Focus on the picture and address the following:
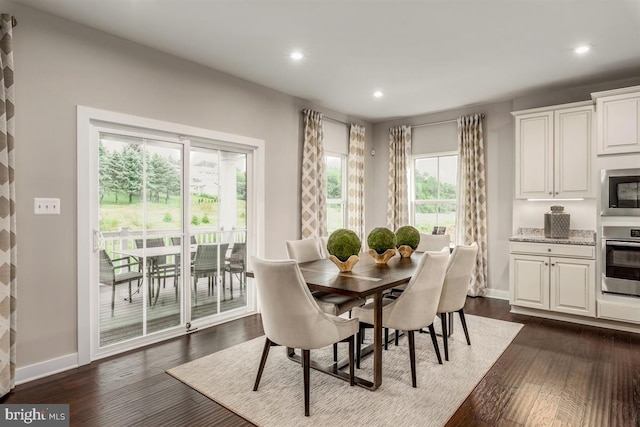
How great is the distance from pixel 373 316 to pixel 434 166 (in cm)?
377

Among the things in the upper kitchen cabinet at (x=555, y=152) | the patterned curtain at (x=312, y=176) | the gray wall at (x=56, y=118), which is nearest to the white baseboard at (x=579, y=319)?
the upper kitchen cabinet at (x=555, y=152)

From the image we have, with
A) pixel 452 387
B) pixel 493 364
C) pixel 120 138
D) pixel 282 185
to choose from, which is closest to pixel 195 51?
pixel 120 138

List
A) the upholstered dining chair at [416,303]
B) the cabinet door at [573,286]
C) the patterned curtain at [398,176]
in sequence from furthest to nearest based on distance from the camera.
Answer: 1. the patterned curtain at [398,176]
2. the cabinet door at [573,286]
3. the upholstered dining chair at [416,303]

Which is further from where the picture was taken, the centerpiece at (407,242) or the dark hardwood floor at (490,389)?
the centerpiece at (407,242)

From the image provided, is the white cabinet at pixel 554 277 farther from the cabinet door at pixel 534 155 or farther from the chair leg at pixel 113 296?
the chair leg at pixel 113 296

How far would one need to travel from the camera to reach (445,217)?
564 cm

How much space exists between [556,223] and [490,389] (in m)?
2.68

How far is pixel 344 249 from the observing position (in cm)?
272

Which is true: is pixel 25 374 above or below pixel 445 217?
below

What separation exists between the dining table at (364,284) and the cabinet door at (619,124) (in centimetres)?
255

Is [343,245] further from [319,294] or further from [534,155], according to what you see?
[534,155]

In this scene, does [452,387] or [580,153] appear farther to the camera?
[580,153]

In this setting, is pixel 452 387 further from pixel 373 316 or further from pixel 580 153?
pixel 580 153

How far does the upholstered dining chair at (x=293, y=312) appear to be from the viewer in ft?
7.00
